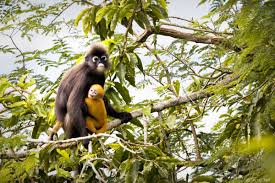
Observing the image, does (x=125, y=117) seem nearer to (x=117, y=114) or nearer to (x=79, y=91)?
(x=117, y=114)

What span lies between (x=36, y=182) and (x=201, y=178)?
1.37m

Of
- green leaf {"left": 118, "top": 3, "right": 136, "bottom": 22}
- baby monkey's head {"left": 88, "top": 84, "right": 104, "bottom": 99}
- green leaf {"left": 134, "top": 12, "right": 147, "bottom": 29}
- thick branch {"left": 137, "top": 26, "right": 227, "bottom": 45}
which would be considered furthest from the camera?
thick branch {"left": 137, "top": 26, "right": 227, "bottom": 45}

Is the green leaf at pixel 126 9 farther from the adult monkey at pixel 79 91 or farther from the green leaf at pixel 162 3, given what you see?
the adult monkey at pixel 79 91

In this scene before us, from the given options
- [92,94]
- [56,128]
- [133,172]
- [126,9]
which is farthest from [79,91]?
[133,172]

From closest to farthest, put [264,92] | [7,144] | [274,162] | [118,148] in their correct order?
[274,162], [264,92], [118,148], [7,144]

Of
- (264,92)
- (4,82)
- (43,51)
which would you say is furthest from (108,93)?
(264,92)

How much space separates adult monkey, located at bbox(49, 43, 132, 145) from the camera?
3270 millimetres

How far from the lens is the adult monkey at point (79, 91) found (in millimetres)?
3270

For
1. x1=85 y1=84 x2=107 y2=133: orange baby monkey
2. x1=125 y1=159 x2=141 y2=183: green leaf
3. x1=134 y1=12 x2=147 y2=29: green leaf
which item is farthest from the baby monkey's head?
x1=125 y1=159 x2=141 y2=183: green leaf

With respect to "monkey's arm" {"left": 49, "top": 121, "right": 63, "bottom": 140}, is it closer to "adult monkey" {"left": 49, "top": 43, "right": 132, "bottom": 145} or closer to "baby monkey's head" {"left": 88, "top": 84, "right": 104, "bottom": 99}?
"adult monkey" {"left": 49, "top": 43, "right": 132, "bottom": 145}

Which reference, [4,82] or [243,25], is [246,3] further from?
[4,82]

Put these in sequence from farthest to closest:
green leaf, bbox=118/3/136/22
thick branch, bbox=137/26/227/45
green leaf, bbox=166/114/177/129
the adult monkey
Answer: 1. thick branch, bbox=137/26/227/45
2. the adult monkey
3. green leaf, bbox=166/114/177/129
4. green leaf, bbox=118/3/136/22

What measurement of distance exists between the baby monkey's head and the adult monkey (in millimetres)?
109

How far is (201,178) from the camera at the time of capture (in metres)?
2.13
